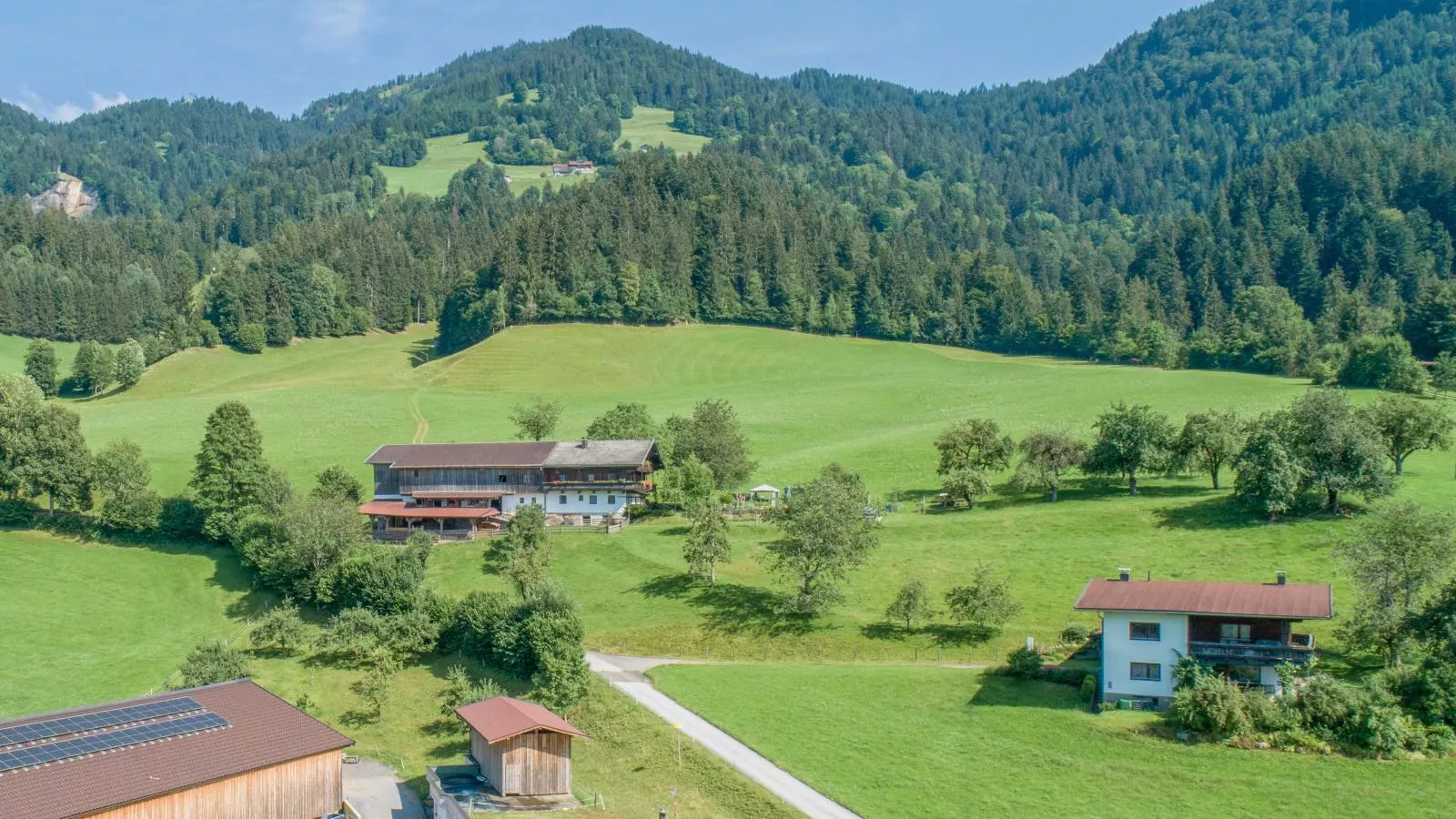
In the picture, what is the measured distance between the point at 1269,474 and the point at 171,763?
57586 millimetres

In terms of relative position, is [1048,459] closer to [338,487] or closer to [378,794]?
[378,794]

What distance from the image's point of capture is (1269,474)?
64500 millimetres

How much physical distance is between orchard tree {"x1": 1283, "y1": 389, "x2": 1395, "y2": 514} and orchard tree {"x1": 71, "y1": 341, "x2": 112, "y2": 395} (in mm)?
128969

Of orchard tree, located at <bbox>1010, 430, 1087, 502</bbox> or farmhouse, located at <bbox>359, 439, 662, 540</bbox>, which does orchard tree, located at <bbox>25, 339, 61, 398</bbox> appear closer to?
farmhouse, located at <bbox>359, 439, 662, 540</bbox>

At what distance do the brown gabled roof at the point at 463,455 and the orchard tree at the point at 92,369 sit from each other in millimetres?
68821

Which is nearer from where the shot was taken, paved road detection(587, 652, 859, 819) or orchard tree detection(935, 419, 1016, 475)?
paved road detection(587, 652, 859, 819)

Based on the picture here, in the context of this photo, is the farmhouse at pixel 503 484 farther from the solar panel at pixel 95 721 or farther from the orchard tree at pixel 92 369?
the orchard tree at pixel 92 369

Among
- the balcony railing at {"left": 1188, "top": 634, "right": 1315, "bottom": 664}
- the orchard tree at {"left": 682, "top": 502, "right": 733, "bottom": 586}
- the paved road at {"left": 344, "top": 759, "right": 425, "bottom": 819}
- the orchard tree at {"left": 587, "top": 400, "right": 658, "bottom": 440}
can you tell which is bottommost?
the paved road at {"left": 344, "top": 759, "right": 425, "bottom": 819}

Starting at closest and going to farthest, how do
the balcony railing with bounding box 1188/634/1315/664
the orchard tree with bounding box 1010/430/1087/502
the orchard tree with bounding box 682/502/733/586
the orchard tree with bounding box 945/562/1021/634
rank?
the balcony railing with bounding box 1188/634/1315/664 → the orchard tree with bounding box 945/562/1021/634 → the orchard tree with bounding box 682/502/733/586 → the orchard tree with bounding box 1010/430/1087/502

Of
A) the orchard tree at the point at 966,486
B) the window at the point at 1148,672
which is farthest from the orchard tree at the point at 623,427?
the window at the point at 1148,672

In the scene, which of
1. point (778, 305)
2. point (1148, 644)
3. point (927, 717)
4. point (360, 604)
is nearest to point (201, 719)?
point (360, 604)

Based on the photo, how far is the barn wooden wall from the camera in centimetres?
4069

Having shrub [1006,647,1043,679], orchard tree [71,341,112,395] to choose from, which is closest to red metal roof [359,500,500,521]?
shrub [1006,647,1043,679]

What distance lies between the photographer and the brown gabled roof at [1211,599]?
1796 inches
